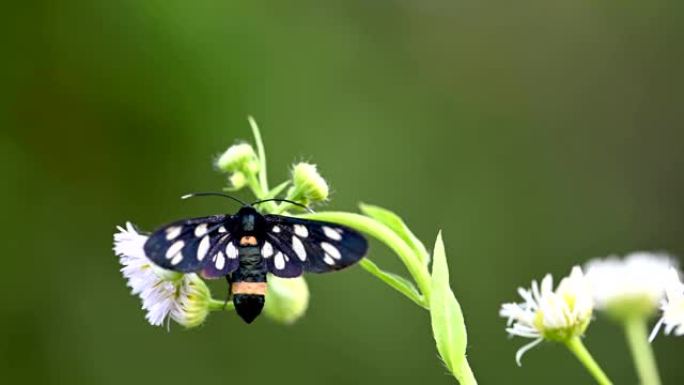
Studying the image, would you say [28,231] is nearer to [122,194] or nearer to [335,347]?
[122,194]

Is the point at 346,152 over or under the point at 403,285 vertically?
over

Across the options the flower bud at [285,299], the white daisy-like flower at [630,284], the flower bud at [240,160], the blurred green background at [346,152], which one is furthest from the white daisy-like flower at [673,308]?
the blurred green background at [346,152]

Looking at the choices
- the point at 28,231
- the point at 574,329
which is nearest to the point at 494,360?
the point at 28,231

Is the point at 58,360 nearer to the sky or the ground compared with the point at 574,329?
nearer to the sky

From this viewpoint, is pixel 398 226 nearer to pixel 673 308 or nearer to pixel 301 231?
pixel 301 231

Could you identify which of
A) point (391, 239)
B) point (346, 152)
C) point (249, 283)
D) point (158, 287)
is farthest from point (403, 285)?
point (346, 152)
